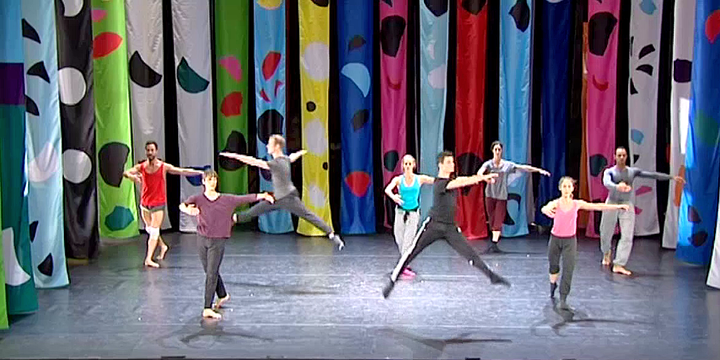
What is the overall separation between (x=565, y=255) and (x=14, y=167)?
5.44m

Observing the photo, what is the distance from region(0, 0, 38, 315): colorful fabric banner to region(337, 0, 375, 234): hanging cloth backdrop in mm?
5020

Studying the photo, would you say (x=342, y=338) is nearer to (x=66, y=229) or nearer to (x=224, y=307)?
(x=224, y=307)

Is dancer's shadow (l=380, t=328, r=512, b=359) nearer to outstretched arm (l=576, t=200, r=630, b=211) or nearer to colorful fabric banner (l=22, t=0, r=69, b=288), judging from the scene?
outstretched arm (l=576, t=200, r=630, b=211)

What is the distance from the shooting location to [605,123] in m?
12.4

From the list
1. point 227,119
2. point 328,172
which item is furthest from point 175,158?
point 328,172

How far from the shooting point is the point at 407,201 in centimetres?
965

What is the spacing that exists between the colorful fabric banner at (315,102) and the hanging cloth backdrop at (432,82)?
4.47ft

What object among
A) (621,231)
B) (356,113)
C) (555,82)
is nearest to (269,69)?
(356,113)

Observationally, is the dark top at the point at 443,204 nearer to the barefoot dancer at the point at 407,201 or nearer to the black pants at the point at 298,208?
the barefoot dancer at the point at 407,201

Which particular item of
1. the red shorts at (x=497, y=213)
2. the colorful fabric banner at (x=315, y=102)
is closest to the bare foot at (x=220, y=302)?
the colorful fabric banner at (x=315, y=102)

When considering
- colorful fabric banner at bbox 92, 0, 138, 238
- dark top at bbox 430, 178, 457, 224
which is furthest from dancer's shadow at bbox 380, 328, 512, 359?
colorful fabric banner at bbox 92, 0, 138, 238

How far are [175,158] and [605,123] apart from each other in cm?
642

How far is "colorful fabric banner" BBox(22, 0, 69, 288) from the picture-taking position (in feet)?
30.1

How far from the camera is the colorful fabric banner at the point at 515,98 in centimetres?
1237
